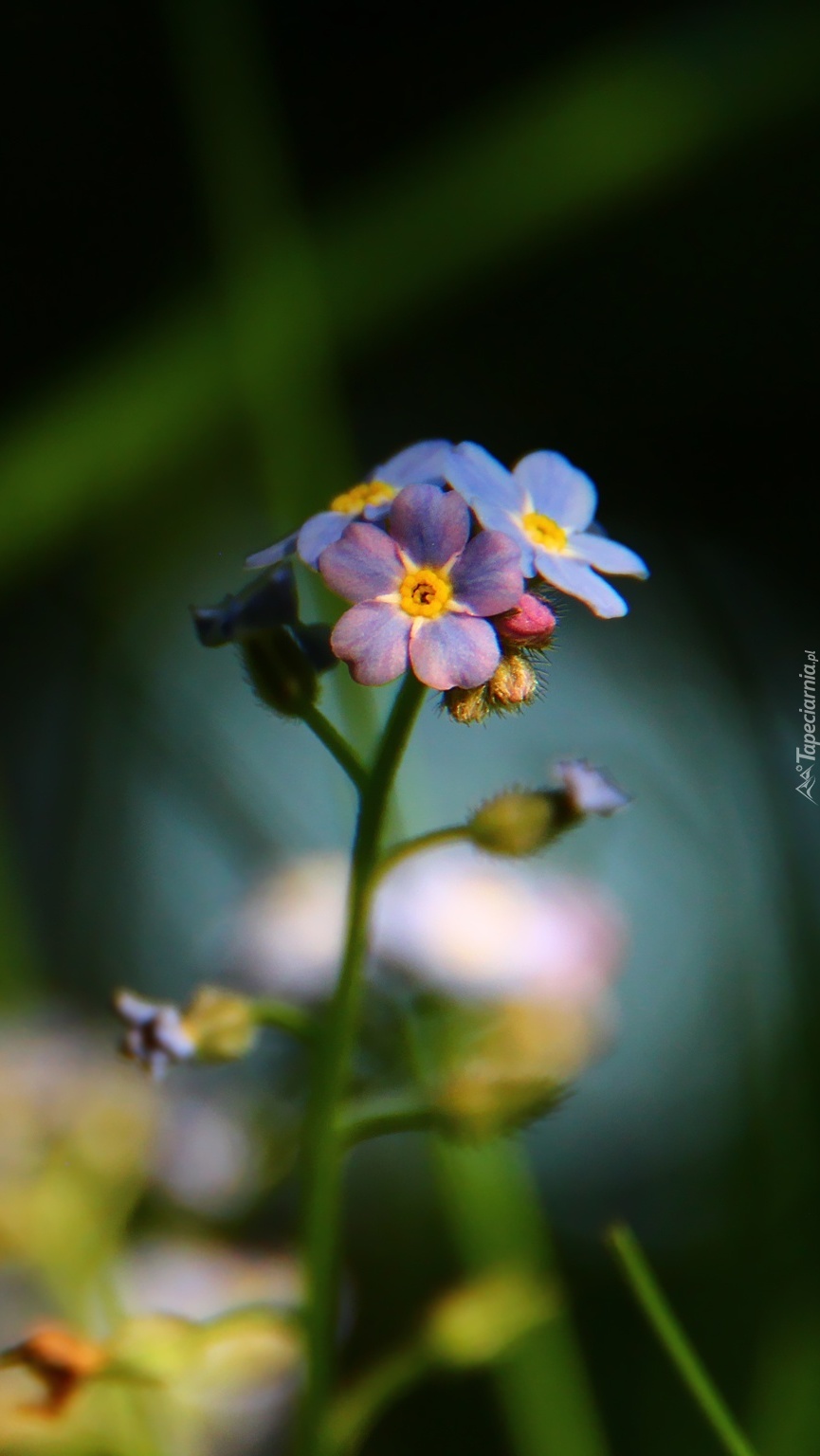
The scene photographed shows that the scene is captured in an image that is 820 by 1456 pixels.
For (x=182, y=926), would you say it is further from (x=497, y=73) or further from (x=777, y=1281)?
(x=497, y=73)

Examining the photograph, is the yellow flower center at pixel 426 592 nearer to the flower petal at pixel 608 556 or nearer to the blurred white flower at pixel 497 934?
the flower petal at pixel 608 556

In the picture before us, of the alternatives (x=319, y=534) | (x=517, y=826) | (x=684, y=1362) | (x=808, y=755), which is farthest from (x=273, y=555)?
(x=808, y=755)

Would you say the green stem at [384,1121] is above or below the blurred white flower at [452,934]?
below

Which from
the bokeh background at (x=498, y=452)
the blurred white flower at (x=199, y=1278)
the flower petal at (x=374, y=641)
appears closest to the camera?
the flower petal at (x=374, y=641)

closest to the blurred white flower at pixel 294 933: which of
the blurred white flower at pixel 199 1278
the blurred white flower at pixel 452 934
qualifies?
the blurred white flower at pixel 452 934

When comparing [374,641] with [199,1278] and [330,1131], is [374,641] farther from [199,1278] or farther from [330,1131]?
[199,1278]
